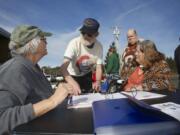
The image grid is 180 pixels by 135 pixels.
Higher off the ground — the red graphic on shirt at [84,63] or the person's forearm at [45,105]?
the red graphic on shirt at [84,63]

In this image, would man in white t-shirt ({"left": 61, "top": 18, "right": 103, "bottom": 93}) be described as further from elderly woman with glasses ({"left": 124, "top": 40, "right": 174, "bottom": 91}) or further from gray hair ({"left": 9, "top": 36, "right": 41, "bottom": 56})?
gray hair ({"left": 9, "top": 36, "right": 41, "bottom": 56})

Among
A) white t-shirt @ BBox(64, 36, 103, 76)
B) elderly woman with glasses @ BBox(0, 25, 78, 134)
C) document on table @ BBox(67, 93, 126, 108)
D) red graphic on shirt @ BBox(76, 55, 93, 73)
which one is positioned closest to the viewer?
elderly woman with glasses @ BBox(0, 25, 78, 134)

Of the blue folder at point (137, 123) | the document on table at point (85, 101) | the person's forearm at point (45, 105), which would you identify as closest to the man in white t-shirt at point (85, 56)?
the document on table at point (85, 101)

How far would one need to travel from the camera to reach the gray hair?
4.93ft

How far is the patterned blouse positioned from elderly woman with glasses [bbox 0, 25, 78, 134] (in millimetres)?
1291

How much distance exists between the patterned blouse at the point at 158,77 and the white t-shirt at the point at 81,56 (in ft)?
1.83

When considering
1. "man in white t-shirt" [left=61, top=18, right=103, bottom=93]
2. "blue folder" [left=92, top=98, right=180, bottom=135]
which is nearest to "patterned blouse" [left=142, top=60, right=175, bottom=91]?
"man in white t-shirt" [left=61, top=18, right=103, bottom=93]

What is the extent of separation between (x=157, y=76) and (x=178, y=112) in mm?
1644

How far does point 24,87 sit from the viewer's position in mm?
1213

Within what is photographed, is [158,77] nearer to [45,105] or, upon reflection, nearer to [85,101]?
[85,101]

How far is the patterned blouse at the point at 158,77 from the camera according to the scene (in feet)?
8.28

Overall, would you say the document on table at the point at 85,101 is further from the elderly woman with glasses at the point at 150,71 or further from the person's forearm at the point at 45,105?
the elderly woman with glasses at the point at 150,71

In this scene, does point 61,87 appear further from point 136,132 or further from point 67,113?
point 136,132

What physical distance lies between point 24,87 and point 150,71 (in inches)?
66.2
